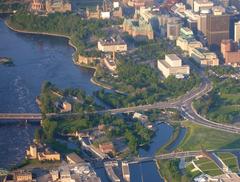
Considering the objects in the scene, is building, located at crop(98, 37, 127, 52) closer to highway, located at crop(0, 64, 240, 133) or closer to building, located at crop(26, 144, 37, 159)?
highway, located at crop(0, 64, 240, 133)

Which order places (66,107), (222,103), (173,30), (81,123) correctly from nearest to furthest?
(81,123), (66,107), (222,103), (173,30)

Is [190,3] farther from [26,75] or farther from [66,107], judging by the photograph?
[66,107]

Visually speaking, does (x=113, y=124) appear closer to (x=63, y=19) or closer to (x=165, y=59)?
(x=165, y=59)

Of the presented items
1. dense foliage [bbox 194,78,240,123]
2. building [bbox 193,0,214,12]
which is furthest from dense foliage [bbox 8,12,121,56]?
dense foliage [bbox 194,78,240,123]

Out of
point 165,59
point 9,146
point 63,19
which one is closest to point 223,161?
point 9,146

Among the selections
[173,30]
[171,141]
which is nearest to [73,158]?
[171,141]

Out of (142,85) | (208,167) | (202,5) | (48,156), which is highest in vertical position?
(202,5)
